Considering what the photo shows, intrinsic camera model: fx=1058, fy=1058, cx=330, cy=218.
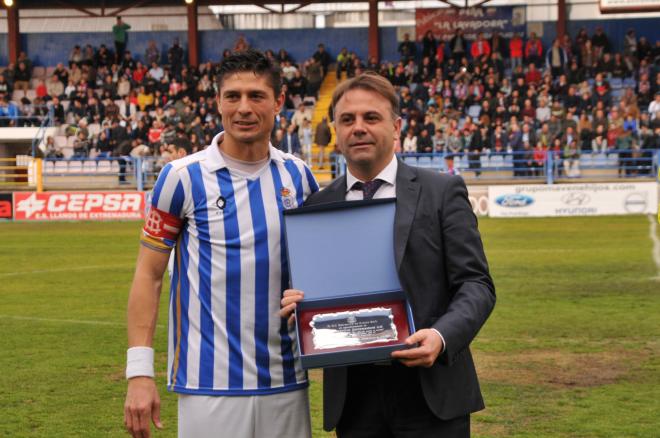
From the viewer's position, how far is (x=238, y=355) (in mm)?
3787

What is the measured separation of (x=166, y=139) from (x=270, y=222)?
29.0m

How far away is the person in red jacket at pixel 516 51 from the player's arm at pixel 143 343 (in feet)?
114

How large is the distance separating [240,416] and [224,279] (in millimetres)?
492

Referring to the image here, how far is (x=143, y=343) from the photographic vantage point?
3805 millimetres

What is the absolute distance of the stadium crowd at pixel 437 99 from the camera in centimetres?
3072

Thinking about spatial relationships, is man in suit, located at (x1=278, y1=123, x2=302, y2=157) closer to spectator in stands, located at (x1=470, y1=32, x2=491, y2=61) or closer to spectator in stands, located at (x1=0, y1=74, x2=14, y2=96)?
spectator in stands, located at (x1=470, y1=32, x2=491, y2=61)

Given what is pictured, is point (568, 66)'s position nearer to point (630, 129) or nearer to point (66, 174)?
point (630, 129)

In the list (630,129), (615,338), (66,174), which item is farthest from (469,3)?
(615,338)

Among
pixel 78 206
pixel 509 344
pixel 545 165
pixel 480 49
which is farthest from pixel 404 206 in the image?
pixel 480 49

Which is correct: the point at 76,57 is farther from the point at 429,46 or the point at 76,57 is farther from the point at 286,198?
the point at 286,198

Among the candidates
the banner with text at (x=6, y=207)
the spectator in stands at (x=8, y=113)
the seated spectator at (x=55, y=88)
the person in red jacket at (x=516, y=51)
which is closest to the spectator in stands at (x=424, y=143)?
the person in red jacket at (x=516, y=51)

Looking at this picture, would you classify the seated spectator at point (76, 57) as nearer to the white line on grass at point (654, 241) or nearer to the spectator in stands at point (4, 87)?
the spectator in stands at point (4, 87)

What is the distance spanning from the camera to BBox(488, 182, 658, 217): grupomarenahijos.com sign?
26312mm

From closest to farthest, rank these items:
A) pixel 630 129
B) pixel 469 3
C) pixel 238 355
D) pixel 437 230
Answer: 1. pixel 437 230
2. pixel 238 355
3. pixel 630 129
4. pixel 469 3
